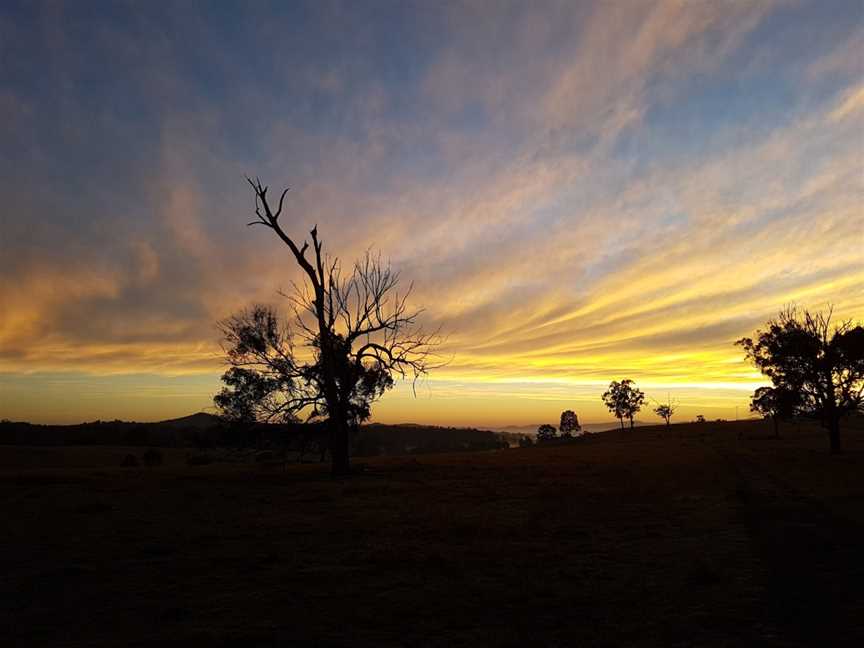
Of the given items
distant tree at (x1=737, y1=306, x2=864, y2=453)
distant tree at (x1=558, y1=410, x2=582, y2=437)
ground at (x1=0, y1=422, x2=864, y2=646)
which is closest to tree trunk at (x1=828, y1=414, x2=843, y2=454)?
distant tree at (x1=737, y1=306, x2=864, y2=453)

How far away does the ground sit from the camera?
6902mm

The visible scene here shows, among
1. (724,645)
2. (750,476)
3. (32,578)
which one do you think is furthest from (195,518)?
(750,476)

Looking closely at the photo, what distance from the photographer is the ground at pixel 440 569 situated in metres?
6.90

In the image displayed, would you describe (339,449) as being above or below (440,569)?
above

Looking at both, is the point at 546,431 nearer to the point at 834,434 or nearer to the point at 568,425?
the point at 568,425

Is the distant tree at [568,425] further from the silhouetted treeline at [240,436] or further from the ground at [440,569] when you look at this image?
the ground at [440,569]

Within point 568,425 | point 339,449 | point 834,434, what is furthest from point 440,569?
point 568,425

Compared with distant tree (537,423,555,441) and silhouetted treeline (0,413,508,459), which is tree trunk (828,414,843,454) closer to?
silhouetted treeline (0,413,508,459)

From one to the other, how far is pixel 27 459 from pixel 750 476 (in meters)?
51.6

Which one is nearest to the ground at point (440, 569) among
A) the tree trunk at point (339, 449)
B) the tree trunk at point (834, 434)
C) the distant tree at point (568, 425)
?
the tree trunk at point (339, 449)

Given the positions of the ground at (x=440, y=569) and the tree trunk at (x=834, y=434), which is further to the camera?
the tree trunk at (x=834, y=434)

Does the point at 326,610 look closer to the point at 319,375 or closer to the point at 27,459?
the point at 319,375

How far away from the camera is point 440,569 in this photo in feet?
32.8

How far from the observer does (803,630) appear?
659 centimetres
